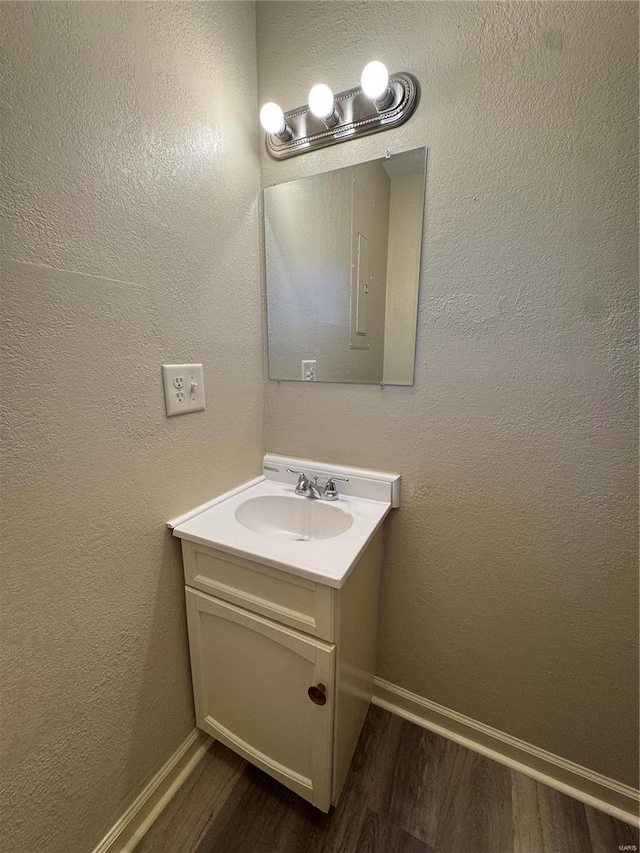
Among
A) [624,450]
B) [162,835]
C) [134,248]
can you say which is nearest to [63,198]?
[134,248]

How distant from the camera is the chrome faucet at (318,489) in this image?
1.11m

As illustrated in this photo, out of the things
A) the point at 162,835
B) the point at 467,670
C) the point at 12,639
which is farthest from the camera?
the point at 467,670

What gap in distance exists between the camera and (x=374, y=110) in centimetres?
94

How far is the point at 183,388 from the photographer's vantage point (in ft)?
2.97

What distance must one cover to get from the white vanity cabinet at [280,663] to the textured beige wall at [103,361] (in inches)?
3.7

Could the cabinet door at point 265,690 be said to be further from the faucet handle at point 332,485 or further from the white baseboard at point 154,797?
the faucet handle at point 332,485

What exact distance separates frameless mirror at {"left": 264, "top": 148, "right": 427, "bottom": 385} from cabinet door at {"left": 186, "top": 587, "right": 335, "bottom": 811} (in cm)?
75

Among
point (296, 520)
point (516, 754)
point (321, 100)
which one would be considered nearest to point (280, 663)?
point (296, 520)

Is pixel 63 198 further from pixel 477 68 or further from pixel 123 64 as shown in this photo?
pixel 477 68

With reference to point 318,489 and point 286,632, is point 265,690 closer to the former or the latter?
point 286,632

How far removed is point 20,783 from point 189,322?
1024mm

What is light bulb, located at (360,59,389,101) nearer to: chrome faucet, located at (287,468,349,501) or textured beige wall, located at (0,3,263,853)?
textured beige wall, located at (0,3,263,853)

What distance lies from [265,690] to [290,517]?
463 mm

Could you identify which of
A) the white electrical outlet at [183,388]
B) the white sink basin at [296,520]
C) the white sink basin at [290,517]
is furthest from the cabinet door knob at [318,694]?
the white electrical outlet at [183,388]
